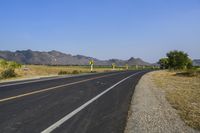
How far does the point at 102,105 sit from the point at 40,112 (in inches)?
115

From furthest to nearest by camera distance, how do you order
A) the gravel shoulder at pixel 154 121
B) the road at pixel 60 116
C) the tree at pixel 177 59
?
the tree at pixel 177 59
the gravel shoulder at pixel 154 121
the road at pixel 60 116

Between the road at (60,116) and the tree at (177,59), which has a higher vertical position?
the tree at (177,59)

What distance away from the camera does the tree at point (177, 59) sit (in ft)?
390

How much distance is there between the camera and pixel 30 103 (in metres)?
12.4

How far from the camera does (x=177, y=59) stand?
121000 millimetres

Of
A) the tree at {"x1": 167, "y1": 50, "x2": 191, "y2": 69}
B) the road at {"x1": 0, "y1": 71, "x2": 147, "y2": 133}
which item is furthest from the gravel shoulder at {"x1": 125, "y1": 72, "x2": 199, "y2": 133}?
the tree at {"x1": 167, "y1": 50, "x2": 191, "y2": 69}

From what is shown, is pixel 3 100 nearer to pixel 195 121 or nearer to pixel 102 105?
→ pixel 102 105

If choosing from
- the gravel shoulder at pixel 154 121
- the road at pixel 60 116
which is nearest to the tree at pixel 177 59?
the gravel shoulder at pixel 154 121

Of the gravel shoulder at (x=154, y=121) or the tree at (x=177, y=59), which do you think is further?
the tree at (x=177, y=59)

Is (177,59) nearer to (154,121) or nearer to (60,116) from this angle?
(154,121)

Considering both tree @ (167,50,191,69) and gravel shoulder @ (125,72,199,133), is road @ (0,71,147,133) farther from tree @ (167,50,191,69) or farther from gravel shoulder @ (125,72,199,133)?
tree @ (167,50,191,69)

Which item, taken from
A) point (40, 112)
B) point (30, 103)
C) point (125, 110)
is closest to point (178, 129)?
point (125, 110)

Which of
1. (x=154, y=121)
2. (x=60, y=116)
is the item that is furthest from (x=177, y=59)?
(x=60, y=116)

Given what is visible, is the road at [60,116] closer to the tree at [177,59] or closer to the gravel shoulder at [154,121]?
the gravel shoulder at [154,121]
